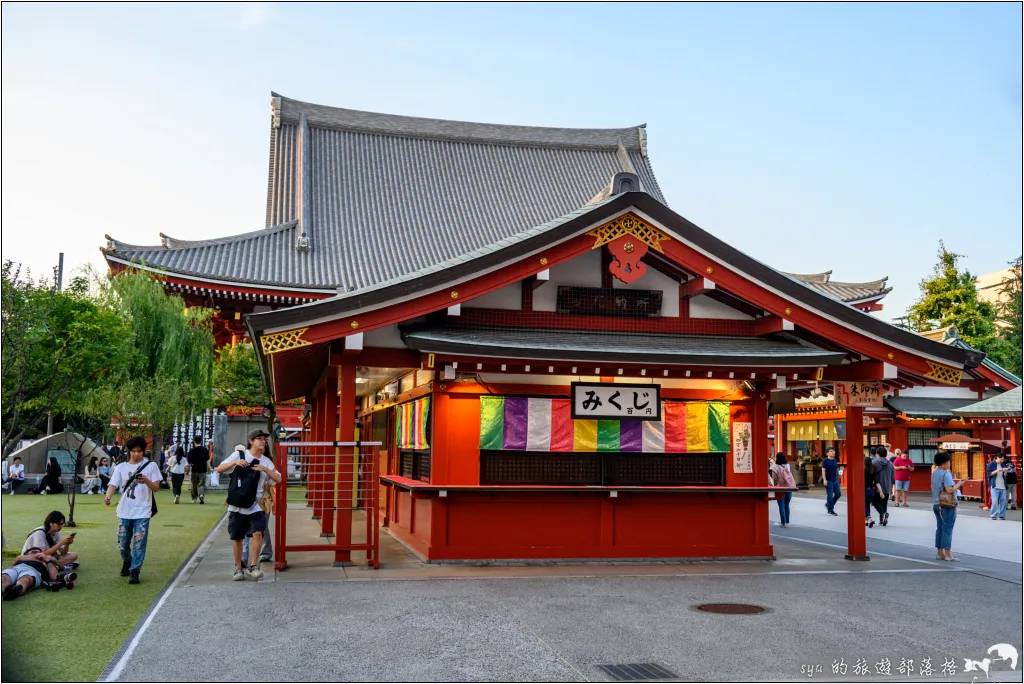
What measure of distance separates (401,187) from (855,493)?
28.1 metres

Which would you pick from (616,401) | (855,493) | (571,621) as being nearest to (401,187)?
(616,401)

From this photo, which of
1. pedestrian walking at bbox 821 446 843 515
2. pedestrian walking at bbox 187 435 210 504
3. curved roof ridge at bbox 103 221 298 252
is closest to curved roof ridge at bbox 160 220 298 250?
curved roof ridge at bbox 103 221 298 252

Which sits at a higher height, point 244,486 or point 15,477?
point 244,486

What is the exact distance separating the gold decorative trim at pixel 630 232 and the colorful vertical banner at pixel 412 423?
3.59 meters

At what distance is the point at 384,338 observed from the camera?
13141 mm

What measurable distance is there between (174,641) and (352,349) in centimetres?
519

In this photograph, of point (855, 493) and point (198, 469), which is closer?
Result: point (855, 493)

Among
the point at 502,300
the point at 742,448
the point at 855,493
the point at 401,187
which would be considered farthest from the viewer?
the point at 401,187

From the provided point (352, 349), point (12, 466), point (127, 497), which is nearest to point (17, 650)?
point (127, 497)

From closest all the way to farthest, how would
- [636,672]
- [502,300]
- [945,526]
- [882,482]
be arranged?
[636,672] < [502,300] < [945,526] < [882,482]

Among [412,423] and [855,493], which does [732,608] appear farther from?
[412,423]

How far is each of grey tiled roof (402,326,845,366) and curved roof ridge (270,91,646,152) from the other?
29860 mm

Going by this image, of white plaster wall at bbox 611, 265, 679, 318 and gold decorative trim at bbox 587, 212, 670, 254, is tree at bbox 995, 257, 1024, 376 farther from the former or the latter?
gold decorative trim at bbox 587, 212, 670, 254

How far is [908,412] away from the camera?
33312mm
